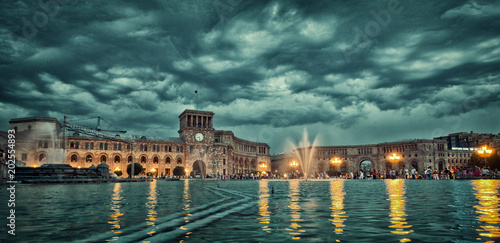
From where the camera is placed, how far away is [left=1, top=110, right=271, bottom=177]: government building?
68438mm

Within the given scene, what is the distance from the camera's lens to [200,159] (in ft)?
275

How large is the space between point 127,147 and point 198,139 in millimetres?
17056

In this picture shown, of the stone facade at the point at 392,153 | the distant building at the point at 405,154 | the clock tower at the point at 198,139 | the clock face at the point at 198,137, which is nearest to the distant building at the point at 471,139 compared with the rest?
the distant building at the point at 405,154

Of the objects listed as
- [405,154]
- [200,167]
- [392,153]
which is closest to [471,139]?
[405,154]

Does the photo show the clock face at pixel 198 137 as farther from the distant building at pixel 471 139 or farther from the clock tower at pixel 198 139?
the distant building at pixel 471 139

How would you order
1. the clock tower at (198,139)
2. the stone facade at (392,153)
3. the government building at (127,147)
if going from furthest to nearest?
1. the stone facade at (392,153)
2. the clock tower at (198,139)
3. the government building at (127,147)

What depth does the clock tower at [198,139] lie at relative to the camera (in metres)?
83.1

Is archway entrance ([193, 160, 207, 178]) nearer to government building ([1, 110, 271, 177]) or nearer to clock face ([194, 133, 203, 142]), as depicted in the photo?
government building ([1, 110, 271, 177])

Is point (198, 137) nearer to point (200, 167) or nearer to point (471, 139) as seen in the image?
point (200, 167)

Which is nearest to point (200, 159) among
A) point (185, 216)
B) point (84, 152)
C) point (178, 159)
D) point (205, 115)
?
point (178, 159)

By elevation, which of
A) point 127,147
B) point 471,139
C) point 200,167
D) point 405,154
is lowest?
point 200,167

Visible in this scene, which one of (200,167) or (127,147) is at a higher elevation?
(127,147)

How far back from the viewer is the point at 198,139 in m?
84.6

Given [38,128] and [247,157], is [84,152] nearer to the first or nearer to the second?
[38,128]
